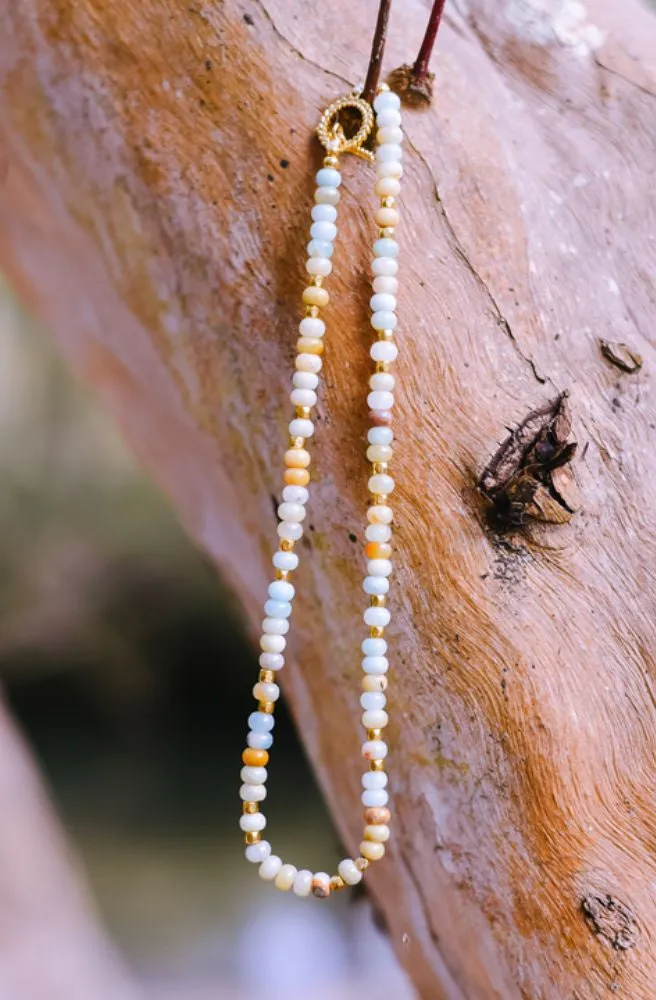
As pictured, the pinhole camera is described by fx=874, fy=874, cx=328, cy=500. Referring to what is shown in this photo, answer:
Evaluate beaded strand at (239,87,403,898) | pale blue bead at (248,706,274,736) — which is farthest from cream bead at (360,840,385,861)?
pale blue bead at (248,706,274,736)

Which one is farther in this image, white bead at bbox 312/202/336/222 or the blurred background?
the blurred background

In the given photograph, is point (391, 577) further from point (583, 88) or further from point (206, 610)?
point (206, 610)

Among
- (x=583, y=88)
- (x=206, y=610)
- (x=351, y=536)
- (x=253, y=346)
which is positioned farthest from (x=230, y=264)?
(x=206, y=610)

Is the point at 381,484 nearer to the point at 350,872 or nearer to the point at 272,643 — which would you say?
the point at 272,643

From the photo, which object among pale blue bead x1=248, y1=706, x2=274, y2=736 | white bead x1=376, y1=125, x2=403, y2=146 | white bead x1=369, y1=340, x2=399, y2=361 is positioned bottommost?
pale blue bead x1=248, y1=706, x2=274, y2=736

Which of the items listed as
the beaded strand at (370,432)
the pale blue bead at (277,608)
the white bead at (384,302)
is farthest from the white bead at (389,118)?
the pale blue bead at (277,608)

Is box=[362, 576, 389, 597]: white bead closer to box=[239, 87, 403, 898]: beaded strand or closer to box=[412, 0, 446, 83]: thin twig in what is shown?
box=[239, 87, 403, 898]: beaded strand

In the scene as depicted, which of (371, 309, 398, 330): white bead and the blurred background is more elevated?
(371, 309, 398, 330): white bead
